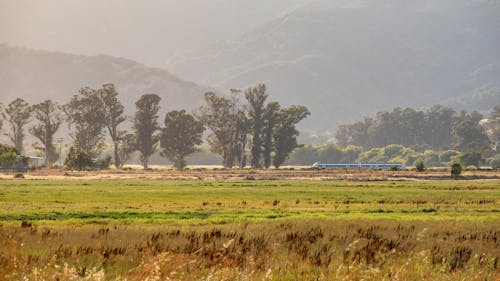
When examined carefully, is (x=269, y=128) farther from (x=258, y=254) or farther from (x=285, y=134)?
(x=258, y=254)

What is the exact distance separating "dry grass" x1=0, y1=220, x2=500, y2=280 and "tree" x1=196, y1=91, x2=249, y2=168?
150 m

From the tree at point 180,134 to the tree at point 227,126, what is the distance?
5.57 metres

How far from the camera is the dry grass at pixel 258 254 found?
62.1 feet

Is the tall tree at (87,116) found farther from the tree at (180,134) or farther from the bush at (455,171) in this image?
the bush at (455,171)

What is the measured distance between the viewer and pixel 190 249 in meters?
24.6

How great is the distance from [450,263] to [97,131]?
569 ft

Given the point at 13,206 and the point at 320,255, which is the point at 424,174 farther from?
the point at 320,255

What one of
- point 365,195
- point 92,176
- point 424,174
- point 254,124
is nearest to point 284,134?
point 254,124

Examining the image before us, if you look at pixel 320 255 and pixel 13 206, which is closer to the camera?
pixel 320 255

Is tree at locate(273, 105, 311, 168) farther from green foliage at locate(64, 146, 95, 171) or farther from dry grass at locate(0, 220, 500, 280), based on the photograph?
dry grass at locate(0, 220, 500, 280)

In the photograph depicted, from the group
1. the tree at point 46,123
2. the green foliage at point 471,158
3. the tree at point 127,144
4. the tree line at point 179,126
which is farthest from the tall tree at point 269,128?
the green foliage at point 471,158

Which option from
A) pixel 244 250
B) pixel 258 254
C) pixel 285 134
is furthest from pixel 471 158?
pixel 258 254

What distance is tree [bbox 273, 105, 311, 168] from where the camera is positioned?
179125 mm

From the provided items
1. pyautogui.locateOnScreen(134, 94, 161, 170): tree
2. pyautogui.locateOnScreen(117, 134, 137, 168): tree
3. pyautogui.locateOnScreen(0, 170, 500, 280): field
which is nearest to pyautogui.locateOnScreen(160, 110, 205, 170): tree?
pyautogui.locateOnScreen(134, 94, 161, 170): tree
